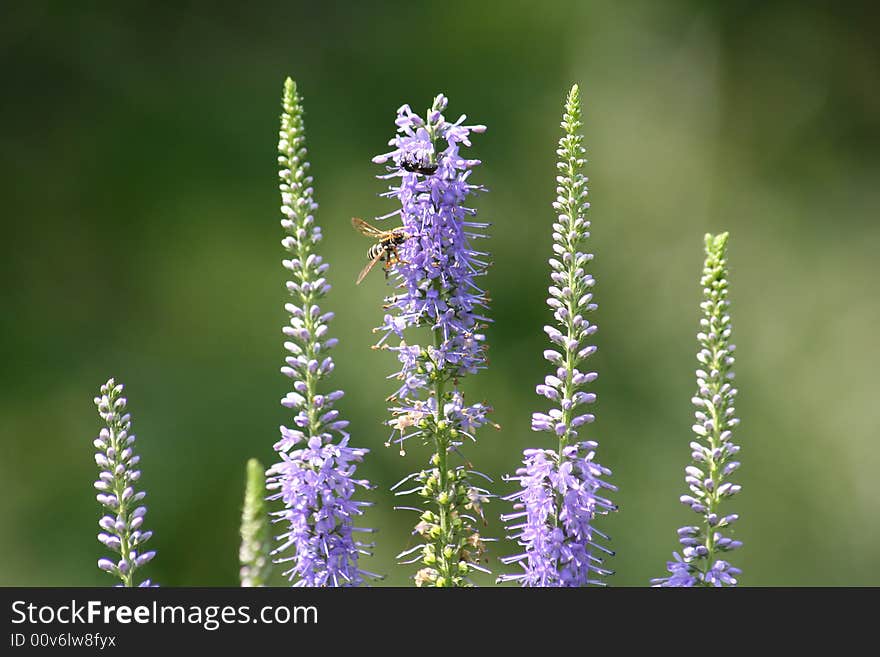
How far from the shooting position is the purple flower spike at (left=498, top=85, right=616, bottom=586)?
5.96 ft

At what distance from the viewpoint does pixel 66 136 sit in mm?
6234

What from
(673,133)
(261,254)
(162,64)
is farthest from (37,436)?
(673,133)

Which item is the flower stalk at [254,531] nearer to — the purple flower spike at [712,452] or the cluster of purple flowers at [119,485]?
the cluster of purple flowers at [119,485]

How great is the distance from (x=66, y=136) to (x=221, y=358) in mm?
1662

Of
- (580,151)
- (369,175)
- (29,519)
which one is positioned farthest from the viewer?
(369,175)

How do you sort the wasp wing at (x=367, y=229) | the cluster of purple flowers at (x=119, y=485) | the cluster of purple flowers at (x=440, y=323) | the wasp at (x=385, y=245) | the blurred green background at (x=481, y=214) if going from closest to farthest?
1. the cluster of purple flowers at (x=119, y=485)
2. the cluster of purple flowers at (x=440, y=323)
3. the wasp at (x=385, y=245)
4. the wasp wing at (x=367, y=229)
5. the blurred green background at (x=481, y=214)

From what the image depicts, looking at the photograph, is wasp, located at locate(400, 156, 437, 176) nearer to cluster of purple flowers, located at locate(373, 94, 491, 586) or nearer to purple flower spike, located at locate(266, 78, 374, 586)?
cluster of purple flowers, located at locate(373, 94, 491, 586)

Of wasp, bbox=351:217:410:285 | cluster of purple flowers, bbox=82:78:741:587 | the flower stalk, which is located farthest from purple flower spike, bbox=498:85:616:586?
the flower stalk

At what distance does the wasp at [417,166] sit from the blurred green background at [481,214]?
3.65 m

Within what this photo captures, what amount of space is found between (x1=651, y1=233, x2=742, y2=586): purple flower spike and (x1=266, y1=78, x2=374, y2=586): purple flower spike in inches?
22.7

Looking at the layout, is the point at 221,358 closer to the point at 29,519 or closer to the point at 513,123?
the point at 29,519

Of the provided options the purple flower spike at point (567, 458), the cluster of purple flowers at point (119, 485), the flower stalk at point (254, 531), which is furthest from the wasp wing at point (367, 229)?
the flower stalk at point (254, 531)

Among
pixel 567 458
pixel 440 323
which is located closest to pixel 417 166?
pixel 440 323

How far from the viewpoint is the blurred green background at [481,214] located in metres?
5.93
